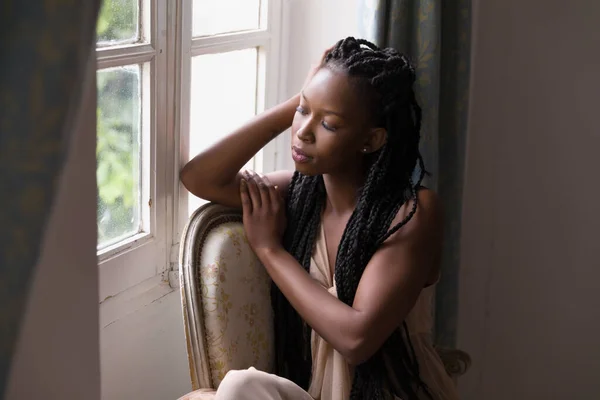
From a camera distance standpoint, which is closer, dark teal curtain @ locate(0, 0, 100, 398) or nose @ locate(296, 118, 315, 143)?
dark teal curtain @ locate(0, 0, 100, 398)

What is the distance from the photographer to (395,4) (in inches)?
66.9

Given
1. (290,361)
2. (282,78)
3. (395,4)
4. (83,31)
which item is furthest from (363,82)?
(83,31)

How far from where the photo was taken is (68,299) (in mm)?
607

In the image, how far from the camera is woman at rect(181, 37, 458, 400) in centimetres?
136

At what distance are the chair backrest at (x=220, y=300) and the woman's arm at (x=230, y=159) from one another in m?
0.04

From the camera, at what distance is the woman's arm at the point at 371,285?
4.45 ft

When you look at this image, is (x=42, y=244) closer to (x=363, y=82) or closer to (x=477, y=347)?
(x=363, y=82)

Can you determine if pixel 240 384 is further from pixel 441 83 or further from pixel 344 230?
pixel 441 83

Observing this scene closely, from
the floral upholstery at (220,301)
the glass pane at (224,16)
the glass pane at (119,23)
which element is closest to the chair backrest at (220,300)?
the floral upholstery at (220,301)

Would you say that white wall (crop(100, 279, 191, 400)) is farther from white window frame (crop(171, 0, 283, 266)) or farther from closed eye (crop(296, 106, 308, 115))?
closed eye (crop(296, 106, 308, 115))

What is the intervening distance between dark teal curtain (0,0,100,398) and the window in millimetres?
957

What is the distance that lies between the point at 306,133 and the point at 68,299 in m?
0.82

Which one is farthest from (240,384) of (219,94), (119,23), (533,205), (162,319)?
(533,205)

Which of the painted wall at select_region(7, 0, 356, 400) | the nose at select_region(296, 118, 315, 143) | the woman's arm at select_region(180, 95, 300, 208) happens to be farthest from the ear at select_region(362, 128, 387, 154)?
the painted wall at select_region(7, 0, 356, 400)
